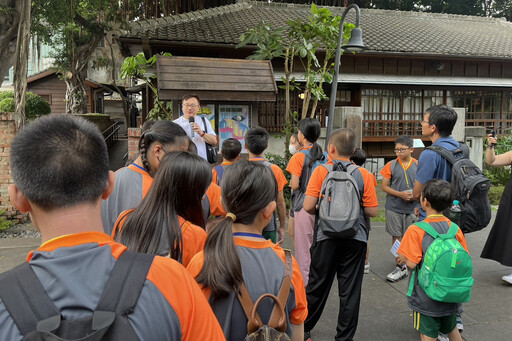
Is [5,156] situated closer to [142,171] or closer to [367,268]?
[142,171]

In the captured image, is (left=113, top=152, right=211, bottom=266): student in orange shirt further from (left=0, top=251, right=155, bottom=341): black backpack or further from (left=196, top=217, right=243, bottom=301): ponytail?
(left=0, top=251, right=155, bottom=341): black backpack

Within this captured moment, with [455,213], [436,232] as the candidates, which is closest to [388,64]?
[455,213]

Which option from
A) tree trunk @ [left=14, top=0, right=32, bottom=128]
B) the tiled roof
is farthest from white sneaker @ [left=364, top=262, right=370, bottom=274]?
the tiled roof

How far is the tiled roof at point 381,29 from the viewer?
11656mm

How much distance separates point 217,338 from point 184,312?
15cm

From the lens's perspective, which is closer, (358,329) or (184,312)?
(184,312)

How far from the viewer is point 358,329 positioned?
3.77 m

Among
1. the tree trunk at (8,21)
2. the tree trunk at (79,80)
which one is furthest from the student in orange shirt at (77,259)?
the tree trunk at (79,80)

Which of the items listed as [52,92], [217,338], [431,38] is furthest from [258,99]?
[52,92]

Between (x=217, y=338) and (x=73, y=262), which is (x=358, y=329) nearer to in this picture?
(x=217, y=338)

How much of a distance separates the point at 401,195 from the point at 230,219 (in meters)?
3.70

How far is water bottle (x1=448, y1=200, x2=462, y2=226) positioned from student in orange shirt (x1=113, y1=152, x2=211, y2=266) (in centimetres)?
230

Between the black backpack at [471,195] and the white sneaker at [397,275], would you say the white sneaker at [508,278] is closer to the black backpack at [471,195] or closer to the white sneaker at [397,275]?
the white sneaker at [397,275]

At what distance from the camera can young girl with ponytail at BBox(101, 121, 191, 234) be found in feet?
8.59
